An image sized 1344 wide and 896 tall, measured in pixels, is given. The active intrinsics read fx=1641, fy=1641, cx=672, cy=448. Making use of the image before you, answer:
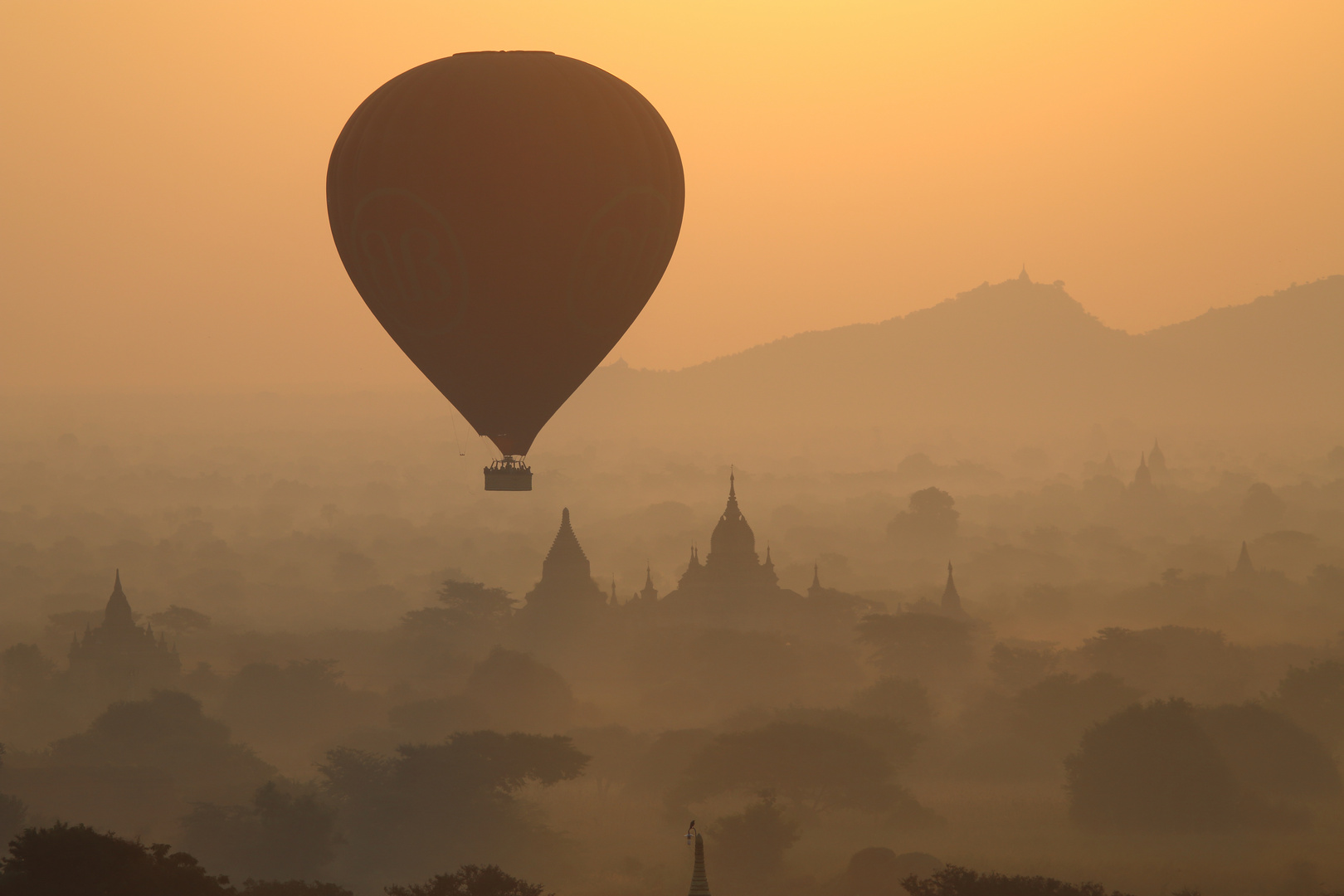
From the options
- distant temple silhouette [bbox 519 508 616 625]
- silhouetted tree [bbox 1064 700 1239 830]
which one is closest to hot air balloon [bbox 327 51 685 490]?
silhouetted tree [bbox 1064 700 1239 830]

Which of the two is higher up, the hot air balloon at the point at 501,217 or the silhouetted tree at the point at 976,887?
the hot air balloon at the point at 501,217

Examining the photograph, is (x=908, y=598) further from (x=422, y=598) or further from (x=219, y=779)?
(x=219, y=779)

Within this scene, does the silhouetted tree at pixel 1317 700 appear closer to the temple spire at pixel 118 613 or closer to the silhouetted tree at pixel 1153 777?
the silhouetted tree at pixel 1153 777

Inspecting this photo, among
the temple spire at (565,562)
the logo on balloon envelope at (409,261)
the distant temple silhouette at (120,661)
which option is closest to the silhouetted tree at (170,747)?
the distant temple silhouette at (120,661)

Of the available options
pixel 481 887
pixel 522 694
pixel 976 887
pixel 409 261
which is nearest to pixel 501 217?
pixel 409 261

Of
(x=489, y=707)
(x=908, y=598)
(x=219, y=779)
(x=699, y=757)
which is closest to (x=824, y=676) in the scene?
(x=489, y=707)

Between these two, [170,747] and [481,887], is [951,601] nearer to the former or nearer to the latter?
[170,747]

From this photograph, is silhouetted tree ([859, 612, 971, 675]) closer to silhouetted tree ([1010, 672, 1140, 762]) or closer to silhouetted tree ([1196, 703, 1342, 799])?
silhouetted tree ([1010, 672, 1140, 762])
